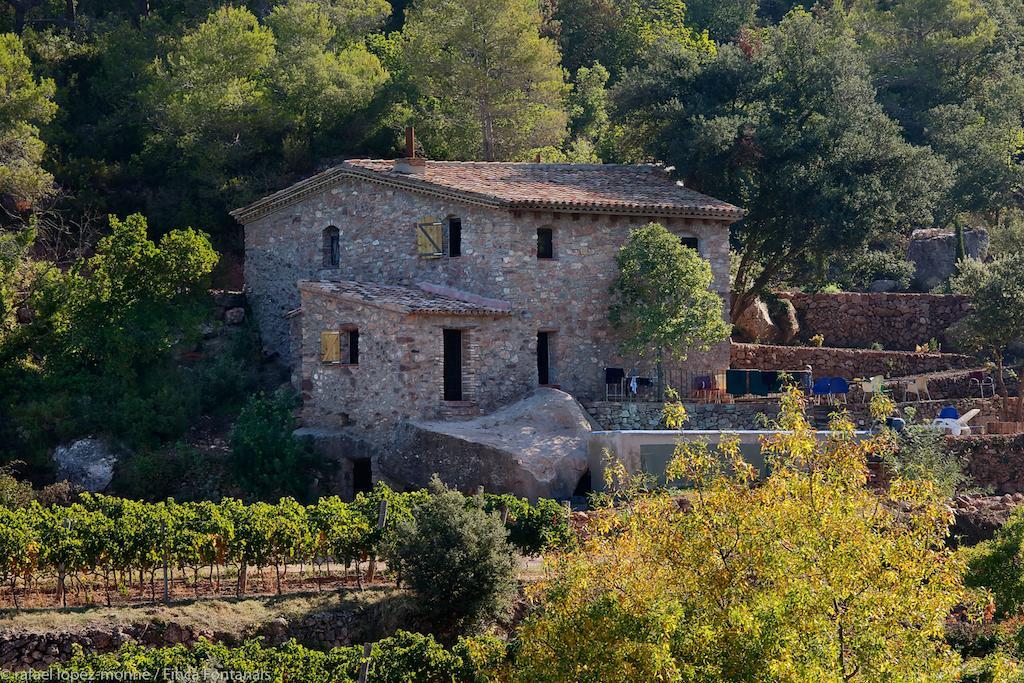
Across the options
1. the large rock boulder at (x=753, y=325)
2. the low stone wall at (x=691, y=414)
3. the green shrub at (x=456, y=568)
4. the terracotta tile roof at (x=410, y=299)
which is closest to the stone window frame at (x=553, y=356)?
the low stone wall at (x=691, y=414)

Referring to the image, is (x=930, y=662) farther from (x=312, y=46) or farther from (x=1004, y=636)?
(x=312, y=46)

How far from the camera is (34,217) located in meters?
38.8

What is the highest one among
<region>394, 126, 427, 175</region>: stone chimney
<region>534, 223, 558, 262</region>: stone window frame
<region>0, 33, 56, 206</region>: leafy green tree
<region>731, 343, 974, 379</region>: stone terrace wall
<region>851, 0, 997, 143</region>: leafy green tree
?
<region>851, 0, 997, 143</region>: leafy green tree

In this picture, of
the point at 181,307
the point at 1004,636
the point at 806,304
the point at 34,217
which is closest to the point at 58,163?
the point at 34,217

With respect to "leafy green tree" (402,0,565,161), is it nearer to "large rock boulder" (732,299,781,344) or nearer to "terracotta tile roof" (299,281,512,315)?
"large rock boulder" (732,299,781,344)

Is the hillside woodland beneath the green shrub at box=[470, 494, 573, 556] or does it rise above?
above

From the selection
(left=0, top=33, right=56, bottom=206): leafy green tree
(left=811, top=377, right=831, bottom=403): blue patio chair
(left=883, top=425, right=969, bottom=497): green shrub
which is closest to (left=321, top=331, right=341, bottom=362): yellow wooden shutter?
(left=811, top=377, right=831, bottom=403): blue patio chair

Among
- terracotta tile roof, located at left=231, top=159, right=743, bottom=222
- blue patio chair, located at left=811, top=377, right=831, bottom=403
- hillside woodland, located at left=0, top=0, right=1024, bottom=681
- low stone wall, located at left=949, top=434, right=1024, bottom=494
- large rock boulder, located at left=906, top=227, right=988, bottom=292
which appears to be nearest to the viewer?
hillside woodland, located at left=0, top=0, right=1024, bottom=681

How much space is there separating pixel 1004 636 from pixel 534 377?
13.9 m

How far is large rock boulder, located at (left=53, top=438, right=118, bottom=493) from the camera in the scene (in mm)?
32125

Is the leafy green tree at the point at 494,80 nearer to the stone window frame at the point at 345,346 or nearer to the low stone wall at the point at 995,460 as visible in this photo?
the stone window frame at the point at 345,346

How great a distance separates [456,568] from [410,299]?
10.2 m

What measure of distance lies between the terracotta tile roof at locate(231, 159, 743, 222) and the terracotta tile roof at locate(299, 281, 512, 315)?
2.19 meters

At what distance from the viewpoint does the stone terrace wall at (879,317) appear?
44.8 meters
